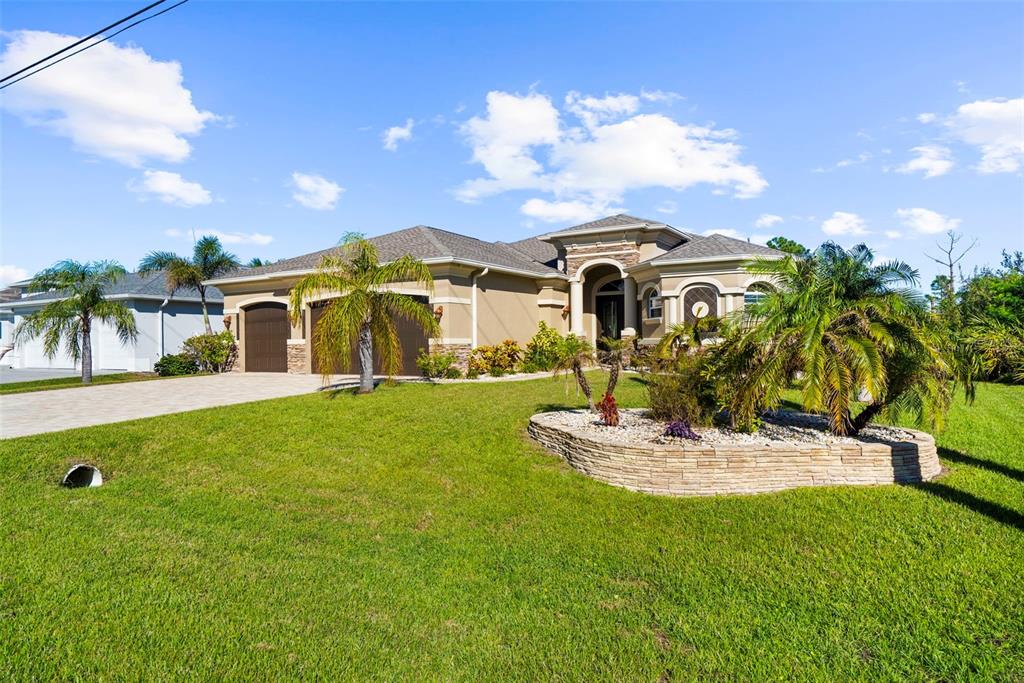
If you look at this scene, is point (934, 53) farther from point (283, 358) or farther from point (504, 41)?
point (283, 358)

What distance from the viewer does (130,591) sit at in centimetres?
446

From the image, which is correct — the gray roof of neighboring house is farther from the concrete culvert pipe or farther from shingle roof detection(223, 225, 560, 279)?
the concrete culvert pipe

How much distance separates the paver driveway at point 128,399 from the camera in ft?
34.6

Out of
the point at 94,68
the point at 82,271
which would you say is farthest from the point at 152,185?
the point at 94,68

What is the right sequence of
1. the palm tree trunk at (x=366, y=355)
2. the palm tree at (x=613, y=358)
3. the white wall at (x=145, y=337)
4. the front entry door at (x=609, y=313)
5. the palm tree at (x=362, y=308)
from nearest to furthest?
the palm tree at (x=613, y=358) → the palm tree at (x=362, y=308) → the palm tree trunk at (x=366, y=355) → the front entry door at (x=609, y=313) → the white wall at (x=145, y=337)

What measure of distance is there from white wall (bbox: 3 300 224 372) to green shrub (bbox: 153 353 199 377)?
3669 millimetres

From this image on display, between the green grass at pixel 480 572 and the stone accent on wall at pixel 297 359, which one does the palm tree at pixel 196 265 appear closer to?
the stone accent on wall at pixel 297 359

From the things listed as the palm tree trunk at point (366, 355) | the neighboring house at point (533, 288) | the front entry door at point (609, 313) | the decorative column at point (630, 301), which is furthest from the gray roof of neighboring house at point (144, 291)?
the decorative column at point (630, 301)

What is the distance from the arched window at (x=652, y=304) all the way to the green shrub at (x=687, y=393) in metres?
10.6

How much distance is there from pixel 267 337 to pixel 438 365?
30.8 ft

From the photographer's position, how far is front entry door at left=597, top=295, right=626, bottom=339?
23.6 m

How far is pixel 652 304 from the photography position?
20.2 metres

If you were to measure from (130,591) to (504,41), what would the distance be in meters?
12.5

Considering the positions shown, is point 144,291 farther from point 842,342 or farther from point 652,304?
point 842,342
